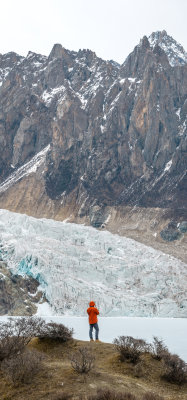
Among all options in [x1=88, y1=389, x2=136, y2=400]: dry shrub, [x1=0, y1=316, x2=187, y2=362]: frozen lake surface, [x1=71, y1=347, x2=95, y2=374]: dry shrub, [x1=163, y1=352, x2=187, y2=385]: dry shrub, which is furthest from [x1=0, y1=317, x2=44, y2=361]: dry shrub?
[x1=0, y1=316, x2=187, y2=362]: frozen lake surface

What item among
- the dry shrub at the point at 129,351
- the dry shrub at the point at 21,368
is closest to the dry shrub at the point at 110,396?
the dry shrub at the point at 21,368

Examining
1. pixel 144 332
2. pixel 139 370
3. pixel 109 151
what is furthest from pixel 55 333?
pixel 109 151

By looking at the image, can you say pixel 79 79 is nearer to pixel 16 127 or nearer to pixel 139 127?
pixel 16 127

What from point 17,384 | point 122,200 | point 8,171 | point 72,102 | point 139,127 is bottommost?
point 17,384

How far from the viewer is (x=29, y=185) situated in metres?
146

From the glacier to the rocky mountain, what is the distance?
56608 mm

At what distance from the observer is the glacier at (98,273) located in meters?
44.7

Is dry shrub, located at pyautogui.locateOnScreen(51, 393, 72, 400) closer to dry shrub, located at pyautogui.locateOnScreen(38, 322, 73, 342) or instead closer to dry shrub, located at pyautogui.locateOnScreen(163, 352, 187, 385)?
dry shrub, located at pyautogui.locateOnScreen(163, 352, 187, 385)

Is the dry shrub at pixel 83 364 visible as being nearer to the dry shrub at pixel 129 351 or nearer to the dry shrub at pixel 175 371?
the dry shrub at pixel 129 351

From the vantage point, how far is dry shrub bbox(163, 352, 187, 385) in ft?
34.7

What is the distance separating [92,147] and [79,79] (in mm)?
51754

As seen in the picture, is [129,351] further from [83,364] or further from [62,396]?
[62,396]

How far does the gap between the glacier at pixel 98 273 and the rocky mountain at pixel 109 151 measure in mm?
56608

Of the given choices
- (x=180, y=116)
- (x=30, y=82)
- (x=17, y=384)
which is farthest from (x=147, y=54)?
(x=17, y=384)
